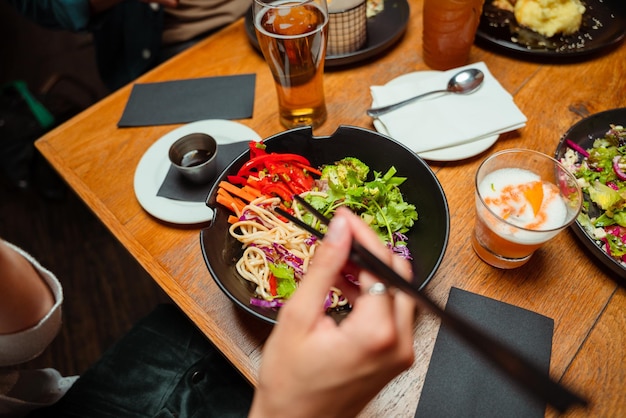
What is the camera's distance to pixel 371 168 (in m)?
1.19

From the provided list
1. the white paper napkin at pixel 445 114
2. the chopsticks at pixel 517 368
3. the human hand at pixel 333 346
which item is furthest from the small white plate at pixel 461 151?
the chopsticks at pixel 517 368

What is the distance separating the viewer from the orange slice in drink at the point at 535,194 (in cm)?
102

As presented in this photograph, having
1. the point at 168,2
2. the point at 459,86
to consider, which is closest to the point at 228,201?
the point at 459,86

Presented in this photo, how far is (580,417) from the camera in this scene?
0.85m

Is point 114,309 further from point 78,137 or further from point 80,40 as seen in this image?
point 80,40

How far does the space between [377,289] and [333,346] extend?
11 centimetres

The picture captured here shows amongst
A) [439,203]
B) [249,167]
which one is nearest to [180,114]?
[249,167]

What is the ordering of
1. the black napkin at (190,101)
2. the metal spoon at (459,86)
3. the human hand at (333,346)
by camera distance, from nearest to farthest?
the human hand at (333,346) → the metal spoon at (459,86) → the black napkin at (190,101)

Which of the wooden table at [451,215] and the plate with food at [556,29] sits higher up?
the plate with food at [556,29]

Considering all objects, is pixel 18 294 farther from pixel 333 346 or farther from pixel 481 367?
→ pixel 481 367

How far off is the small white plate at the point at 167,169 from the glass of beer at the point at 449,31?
2.27 ft

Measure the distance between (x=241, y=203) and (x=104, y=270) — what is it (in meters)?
1.79

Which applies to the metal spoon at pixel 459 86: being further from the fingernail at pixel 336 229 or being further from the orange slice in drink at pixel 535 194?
the fingernail at pixel 336 229

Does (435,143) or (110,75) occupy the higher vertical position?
(435,143)
